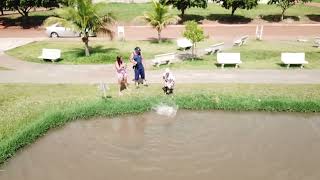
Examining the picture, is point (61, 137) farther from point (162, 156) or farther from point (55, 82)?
point (55, 82)

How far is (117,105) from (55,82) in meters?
4.93

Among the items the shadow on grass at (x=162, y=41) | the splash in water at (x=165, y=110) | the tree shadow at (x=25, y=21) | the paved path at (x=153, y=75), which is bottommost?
the splash in water at (x=165, y=110)

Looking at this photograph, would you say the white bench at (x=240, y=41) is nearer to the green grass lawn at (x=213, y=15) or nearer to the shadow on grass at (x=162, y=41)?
the shadow on grass at (x=162, y=41)

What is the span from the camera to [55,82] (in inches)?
731

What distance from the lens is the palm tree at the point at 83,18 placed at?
72.3 ft

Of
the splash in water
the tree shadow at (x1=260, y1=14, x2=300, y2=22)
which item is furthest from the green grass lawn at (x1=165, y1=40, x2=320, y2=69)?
the tree shadow at (x1=260, y1=14, x2=300, y2=22)

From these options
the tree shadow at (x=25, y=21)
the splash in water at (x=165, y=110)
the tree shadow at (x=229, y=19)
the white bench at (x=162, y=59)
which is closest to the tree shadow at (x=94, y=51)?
the white bench at (x=162, y=59)

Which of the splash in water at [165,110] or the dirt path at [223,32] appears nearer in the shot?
the splash in water at [165,110]

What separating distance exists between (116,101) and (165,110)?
6.77ft

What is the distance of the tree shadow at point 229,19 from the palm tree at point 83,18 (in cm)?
1652

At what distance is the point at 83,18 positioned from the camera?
22.3 meters

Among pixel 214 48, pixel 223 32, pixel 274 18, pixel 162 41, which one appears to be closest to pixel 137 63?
pixel 214 48

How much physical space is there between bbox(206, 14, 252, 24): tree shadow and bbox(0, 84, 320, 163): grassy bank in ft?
66.7

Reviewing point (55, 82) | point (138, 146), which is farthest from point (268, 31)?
point (138, 146)
